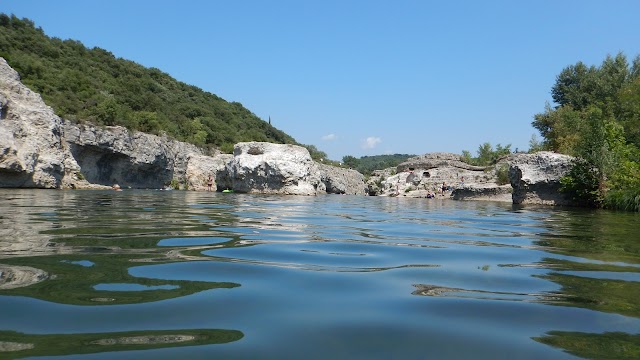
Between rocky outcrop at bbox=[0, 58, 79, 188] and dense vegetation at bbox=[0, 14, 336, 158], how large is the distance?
346 inches

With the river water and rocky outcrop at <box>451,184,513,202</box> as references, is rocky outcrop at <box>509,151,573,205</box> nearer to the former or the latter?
rocky outcrop at <box>451,184,513,202</box>

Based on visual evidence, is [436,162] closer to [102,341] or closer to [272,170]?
[272,170]

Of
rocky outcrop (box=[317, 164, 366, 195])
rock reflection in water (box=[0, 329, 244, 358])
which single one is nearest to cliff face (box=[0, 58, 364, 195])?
rocky outcrop (box=[317, 164, 366, 195])

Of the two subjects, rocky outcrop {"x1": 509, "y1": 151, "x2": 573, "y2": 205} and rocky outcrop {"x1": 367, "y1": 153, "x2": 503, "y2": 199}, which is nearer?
rocky outcrop {"x1": 509, "y1": 151, "x2": 573, "y2": 205}

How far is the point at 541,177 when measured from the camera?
18422 mm

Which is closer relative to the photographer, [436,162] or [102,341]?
[102,341]

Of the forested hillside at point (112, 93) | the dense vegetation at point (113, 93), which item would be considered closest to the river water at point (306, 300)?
the dense vegetation at point (113, 93)

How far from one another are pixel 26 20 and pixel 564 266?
66.0m

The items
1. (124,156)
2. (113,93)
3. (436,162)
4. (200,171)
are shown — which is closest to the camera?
(124,156)

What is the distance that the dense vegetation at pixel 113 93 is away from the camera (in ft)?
118

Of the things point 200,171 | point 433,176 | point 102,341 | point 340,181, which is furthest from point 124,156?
point 102,341

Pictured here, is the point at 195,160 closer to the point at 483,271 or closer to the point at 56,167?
the point at 56,167

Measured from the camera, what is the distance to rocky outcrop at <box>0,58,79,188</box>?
20.1m

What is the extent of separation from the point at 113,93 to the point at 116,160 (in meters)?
16.4
